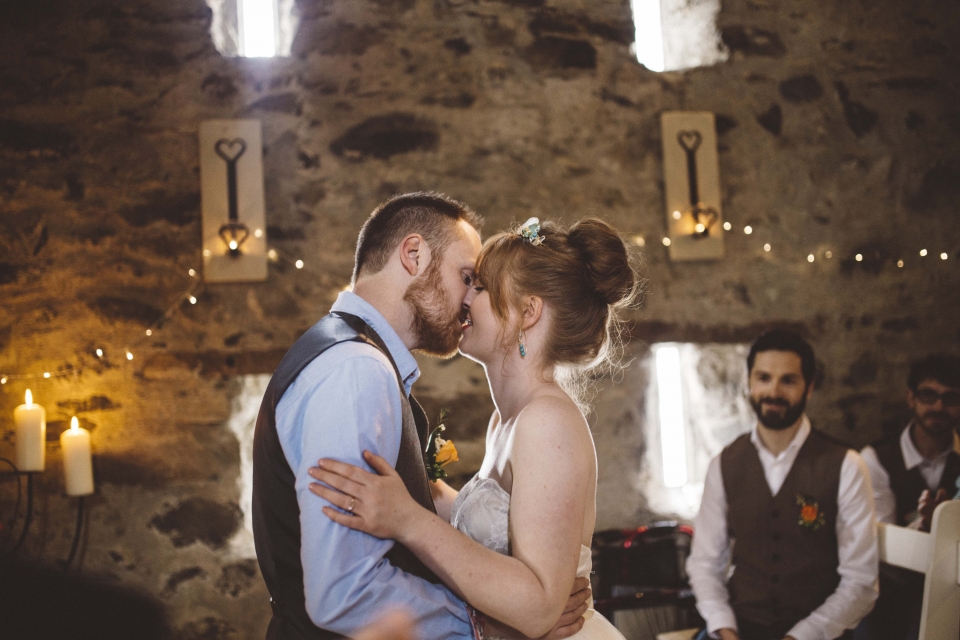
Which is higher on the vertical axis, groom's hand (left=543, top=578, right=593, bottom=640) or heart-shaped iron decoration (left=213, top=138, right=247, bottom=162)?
heart-shaped iron decoration (left=213, top=138, right=247, bottom=162)

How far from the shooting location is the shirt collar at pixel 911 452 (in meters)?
3.27

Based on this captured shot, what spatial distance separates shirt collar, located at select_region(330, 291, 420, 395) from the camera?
161 centimetres

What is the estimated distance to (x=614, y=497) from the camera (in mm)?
3625

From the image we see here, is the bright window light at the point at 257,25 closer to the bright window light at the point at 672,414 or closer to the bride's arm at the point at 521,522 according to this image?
the bright window light at the point at 672,414

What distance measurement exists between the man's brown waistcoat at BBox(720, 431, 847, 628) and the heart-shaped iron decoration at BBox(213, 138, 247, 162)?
278 centimetres

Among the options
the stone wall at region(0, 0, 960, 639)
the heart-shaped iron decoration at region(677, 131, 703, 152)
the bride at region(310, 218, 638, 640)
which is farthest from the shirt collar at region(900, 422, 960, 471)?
the bride at region(310, 218, 638, 640)

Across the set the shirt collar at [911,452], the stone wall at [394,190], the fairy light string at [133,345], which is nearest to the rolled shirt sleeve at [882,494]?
the shirt collar at [911,452]

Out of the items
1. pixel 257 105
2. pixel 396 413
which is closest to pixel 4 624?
pixel 396 413

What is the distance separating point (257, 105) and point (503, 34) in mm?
1355

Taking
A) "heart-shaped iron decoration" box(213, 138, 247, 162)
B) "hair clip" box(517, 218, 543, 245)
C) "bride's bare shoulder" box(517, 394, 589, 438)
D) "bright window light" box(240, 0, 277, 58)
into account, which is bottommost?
"bride's bare shoulder" box(517, 394, 589, 438)

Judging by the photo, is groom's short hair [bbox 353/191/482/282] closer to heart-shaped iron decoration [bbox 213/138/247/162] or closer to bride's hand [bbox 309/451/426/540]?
bride's hand [bbox 309/451/426/540]

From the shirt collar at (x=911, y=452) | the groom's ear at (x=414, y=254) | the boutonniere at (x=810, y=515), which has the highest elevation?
the groom's ear at (x=414, y=254)

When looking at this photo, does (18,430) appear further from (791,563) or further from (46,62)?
(791,563)

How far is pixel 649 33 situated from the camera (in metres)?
4.14
